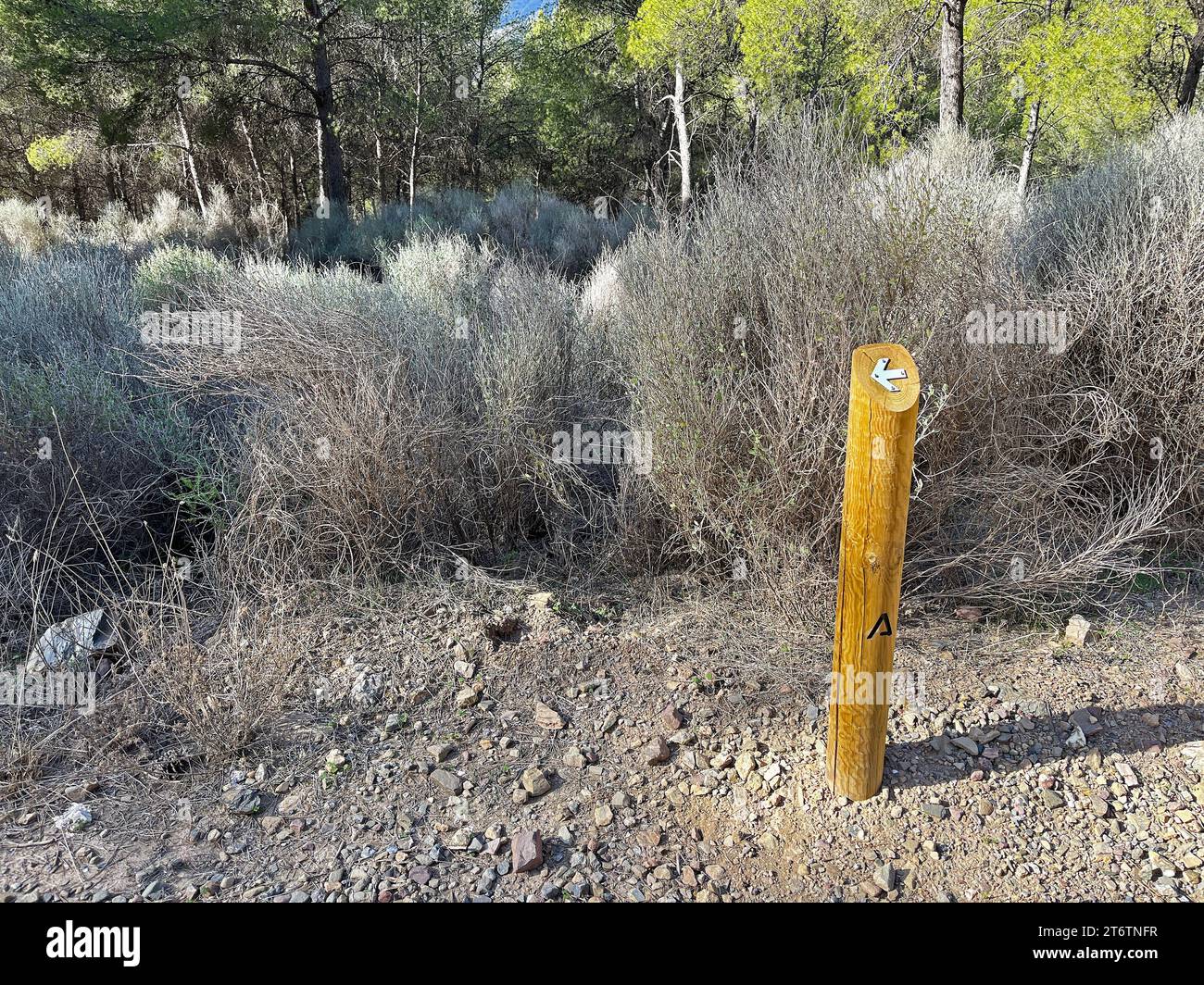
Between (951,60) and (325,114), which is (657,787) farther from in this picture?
(325,114)

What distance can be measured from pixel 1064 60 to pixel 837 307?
7.87 m

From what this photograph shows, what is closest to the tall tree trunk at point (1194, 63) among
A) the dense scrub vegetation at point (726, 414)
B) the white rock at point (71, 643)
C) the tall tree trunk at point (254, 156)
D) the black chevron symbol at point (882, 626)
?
the dense scrub vegetation at point (726, 414)

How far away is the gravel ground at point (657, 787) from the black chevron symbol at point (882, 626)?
65cm

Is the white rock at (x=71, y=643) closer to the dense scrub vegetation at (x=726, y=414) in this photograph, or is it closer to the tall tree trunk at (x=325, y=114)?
the dense scrub vegetation at (x=726, y=414)

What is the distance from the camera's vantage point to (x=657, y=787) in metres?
2.45

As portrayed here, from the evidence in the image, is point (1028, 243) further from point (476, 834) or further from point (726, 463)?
point (476, 834)

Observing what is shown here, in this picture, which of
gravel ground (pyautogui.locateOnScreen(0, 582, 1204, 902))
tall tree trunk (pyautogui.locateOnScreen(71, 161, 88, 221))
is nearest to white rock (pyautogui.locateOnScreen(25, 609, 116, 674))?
gravel ground (pyautogui.locateOnScreen(0, 582, 1204, 902))

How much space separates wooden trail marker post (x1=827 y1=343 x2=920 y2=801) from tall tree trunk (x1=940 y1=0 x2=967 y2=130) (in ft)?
22.5

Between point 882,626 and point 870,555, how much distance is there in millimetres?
219

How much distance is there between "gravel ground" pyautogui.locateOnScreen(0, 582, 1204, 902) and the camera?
2.12 meters

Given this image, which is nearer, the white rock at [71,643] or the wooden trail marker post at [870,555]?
the wooden trail marker post at [870,555]

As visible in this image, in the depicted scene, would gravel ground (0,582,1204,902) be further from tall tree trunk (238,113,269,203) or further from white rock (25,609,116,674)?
tall tree trunk (238,113,269,203)

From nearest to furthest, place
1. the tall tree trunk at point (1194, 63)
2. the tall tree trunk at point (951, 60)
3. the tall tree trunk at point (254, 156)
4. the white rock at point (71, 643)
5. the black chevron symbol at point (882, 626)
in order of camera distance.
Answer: the black chevron symbol at point (882, 626) < the white rock at point (71, 643) < the tall tree trunk at point (951, 60) < the tall tree trunk at point (1194, 63) < the tall tree trunk at point (254, 156)

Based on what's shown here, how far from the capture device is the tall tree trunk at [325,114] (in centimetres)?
1117
